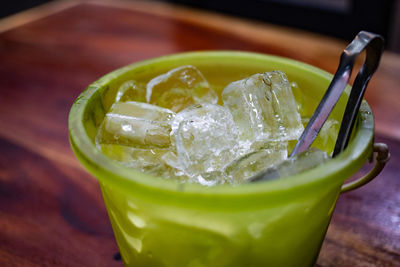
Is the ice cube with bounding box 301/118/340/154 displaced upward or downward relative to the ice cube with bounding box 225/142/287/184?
upward

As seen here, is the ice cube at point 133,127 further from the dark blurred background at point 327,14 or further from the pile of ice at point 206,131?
the dark blurred background at point 327,14

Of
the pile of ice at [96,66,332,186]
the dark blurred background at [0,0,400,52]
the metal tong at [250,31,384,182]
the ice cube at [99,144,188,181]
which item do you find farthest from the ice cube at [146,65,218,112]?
the dark blurred background at [0,0,400,52]

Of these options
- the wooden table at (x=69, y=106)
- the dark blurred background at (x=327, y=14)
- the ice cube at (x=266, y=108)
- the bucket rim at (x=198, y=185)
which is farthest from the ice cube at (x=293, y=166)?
the dark blurred background at (x=327, y=14)

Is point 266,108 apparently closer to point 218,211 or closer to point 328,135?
point 328,135

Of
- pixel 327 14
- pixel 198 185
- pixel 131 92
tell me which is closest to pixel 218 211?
pixel 198 185

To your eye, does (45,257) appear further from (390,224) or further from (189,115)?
(390,224)

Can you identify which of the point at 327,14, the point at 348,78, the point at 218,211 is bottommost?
the point at 327,14

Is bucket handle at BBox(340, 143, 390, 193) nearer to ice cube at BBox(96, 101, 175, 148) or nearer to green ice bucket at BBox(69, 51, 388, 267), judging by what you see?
green ice bucket at BBox(69, 51, 388, 267)
